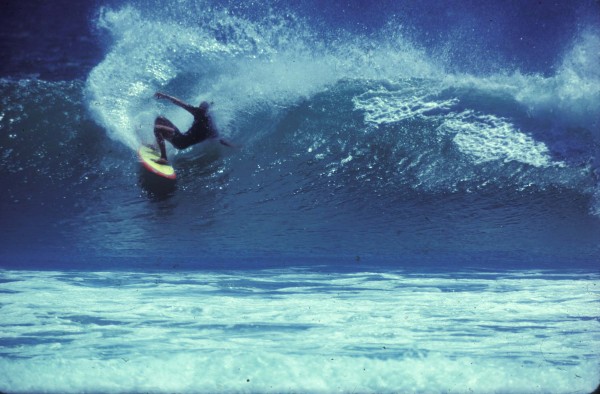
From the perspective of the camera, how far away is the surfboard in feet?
12.3

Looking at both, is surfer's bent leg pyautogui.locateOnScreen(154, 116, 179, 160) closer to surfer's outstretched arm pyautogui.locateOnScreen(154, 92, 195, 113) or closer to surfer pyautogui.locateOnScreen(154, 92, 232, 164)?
surfer pyautogui.locateOnScreen(154, 92, 232, 164)

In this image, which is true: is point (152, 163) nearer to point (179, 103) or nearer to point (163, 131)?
point (163, 131)

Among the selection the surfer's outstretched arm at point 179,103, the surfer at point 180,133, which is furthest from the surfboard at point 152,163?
the surfer's outstretched arm at point 179,103

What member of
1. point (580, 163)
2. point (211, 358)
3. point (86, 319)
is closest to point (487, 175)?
point (580, 163)

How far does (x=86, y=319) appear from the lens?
3.32m

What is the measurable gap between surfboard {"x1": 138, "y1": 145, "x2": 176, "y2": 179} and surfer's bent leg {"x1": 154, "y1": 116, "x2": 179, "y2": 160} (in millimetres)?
71

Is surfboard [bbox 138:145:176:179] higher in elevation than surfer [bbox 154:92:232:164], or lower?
lower

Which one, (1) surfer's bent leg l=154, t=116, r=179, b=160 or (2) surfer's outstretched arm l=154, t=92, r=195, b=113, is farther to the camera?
(1) surfer's bent leg l=154, t=116, r=179, b=160

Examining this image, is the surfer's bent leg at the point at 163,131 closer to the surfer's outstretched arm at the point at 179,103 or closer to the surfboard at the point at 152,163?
the surfboard at the point at 152,163

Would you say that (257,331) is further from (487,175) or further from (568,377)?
(487,175)

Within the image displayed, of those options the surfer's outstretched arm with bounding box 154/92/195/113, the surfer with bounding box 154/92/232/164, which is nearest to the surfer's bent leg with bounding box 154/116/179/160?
the surfer with bounding box 154/92/232/164

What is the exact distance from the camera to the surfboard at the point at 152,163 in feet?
12.3

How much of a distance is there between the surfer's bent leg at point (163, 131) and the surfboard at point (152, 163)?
7cm

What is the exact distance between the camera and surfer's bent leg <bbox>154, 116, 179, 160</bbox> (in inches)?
149
